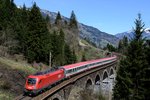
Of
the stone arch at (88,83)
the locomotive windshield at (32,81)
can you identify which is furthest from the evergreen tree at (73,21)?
the locomotive windshield at (32,81)

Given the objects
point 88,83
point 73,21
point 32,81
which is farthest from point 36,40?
point 73,21

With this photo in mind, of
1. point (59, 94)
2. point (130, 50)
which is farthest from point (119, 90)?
point (59, 94)

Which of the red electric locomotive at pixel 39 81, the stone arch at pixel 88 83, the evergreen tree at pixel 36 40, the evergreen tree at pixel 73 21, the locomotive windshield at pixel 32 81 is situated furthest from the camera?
the evergreen tree at pixel 73 21

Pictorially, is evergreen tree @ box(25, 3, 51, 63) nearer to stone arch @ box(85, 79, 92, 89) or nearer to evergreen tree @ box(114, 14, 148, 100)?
stone arch @ box(85, 79, 92, 89)

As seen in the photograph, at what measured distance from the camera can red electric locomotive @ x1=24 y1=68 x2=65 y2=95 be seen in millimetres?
34594

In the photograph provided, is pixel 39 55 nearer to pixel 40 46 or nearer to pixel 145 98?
pixel 40 46

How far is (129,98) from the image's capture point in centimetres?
3644

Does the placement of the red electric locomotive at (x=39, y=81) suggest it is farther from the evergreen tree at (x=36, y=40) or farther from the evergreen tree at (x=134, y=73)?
the evergreen tree at (x=36, y=40)

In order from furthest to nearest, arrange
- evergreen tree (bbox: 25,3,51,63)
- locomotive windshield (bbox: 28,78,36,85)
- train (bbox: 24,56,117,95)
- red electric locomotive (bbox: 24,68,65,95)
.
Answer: evergreen tree (bbox: 25,3,51,63) < locomotive windshield (bbox: 28,78,36,85) < train (bbox: 24,56,117,95) < red electric locomotive (bbox: 24,68,65,95)

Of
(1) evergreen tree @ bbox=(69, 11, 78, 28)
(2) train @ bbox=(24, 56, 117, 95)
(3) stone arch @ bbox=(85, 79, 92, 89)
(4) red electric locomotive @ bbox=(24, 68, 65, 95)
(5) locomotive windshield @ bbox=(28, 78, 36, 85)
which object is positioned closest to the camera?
Result: (4) red electric locomotive @ bbox=(24, 68, 65, 95)

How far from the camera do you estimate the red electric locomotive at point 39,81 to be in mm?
34594

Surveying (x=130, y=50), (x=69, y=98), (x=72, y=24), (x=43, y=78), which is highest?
(x=72, y=24)

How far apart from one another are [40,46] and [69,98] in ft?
99.0

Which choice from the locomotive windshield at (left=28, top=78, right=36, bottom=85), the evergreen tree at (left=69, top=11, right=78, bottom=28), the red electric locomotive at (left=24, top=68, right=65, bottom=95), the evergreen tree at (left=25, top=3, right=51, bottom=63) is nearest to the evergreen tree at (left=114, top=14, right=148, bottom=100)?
the red electric locomotive at (left=24, top=68, right=65, bottom=95)
